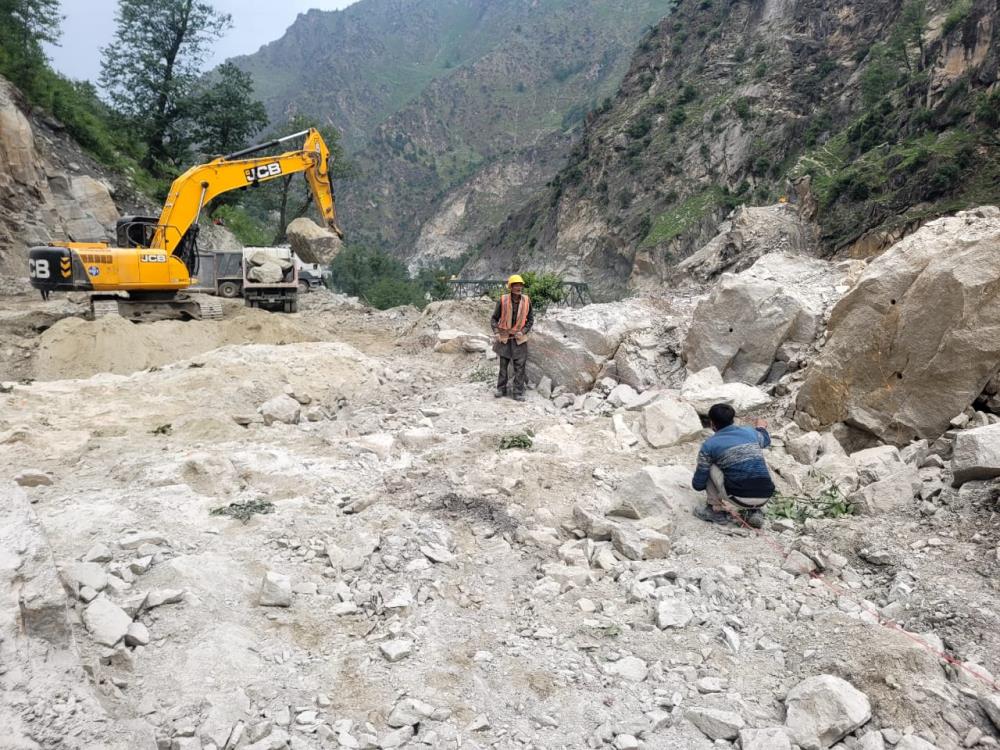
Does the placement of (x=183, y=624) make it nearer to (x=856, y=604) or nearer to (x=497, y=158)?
(x=856, y=604)

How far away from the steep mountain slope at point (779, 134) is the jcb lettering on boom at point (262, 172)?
13.8 metres

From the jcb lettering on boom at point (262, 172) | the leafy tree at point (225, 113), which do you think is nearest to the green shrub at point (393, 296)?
the leafy tree at point (225, 113)

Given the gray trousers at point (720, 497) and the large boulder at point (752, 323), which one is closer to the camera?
the gray trousers at point (720, 497)

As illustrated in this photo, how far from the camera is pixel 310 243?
2375cm

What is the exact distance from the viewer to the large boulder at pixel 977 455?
397 centimetres

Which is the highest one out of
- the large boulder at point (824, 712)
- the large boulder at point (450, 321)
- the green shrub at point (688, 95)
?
the green shrub at point (688, 95)

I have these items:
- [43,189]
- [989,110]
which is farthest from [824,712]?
[989,110]

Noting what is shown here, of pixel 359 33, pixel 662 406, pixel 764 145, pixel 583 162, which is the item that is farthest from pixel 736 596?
pixel 359 33

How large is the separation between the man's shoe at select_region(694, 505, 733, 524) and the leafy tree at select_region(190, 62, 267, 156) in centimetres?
2354

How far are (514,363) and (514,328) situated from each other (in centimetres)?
44

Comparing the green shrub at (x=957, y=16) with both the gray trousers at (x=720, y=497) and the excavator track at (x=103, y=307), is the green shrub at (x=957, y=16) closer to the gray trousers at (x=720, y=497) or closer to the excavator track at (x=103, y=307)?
the gray trousers at (x=720, y=497)

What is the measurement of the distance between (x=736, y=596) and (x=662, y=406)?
2.69 meters

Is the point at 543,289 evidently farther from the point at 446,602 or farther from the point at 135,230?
the point at 446,602

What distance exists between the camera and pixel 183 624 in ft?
10.4
